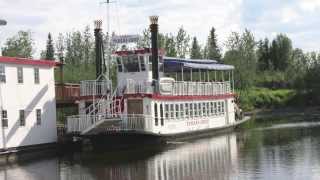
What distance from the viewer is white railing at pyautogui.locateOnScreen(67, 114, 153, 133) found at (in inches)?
1593

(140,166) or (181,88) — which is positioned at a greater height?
(181,88)

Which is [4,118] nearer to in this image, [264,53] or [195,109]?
[195,109]

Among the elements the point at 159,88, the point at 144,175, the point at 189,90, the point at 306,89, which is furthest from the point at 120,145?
the point at 306,89

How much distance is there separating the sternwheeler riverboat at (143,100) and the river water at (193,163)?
1.76 m

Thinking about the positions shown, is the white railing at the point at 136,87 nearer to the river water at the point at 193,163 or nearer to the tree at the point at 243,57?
the river water at the point at 193,163

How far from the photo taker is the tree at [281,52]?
133750 mm

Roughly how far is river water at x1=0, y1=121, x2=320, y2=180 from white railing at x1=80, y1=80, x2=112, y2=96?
4880mm

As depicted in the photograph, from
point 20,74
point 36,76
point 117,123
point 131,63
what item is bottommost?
point 117,123

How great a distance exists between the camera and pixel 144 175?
2948 cm

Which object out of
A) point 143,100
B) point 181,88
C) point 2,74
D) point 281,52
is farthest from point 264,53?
point 2,74

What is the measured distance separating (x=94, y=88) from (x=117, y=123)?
3.40 meters

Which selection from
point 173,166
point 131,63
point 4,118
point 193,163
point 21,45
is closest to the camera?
point 173,166

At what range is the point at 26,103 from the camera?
128 feet

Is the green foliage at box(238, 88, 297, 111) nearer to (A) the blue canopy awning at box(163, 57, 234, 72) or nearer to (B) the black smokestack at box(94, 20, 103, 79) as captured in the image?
(A) the blue canopy awning at box(163, 57, 234, 72)
